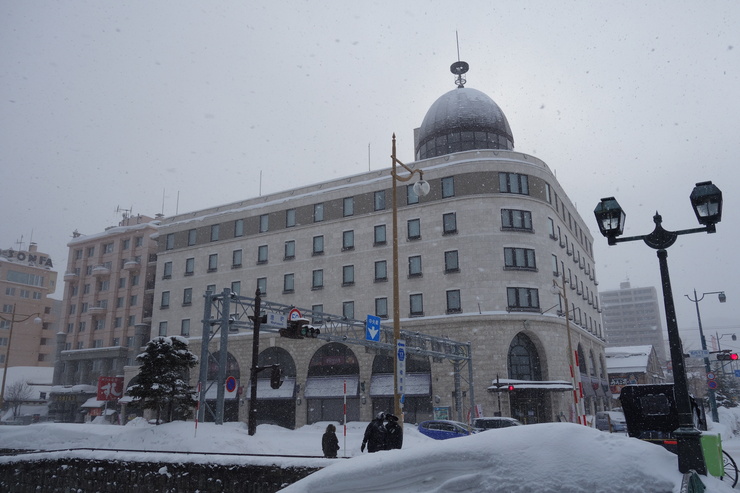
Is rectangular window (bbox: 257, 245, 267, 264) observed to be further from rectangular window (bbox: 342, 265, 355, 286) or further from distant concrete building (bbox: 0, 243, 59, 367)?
distant concrete building (bbox: 0, 243, 59, 367)

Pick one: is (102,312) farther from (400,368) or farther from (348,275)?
(400,368)

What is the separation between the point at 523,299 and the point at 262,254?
21.4 m

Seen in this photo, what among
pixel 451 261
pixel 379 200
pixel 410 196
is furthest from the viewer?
pixel 379 200

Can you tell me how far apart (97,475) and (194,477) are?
3087 millimetres

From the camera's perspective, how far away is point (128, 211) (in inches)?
2692

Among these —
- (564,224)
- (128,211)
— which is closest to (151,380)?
(564,224)

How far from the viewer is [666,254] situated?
9.41 meters

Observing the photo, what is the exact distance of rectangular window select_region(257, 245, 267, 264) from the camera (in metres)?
45.3

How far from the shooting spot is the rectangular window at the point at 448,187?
39031mm

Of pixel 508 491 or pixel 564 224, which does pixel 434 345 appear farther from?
pixel 508 491

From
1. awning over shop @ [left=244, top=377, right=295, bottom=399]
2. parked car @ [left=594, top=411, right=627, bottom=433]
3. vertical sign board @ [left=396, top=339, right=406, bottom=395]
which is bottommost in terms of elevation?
parked car @ [left=594, top=411, right=627, bottom=433]

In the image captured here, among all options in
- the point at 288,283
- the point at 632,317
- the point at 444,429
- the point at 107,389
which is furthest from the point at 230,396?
the point at 632,317

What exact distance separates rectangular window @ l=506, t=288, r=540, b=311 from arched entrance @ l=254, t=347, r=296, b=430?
55.8 ft

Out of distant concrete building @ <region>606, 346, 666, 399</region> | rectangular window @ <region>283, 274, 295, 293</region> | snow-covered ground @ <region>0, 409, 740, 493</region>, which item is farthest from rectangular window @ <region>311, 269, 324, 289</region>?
distant concrete building @ <region>606, 346, 666, 399</region>
